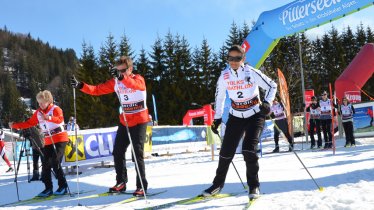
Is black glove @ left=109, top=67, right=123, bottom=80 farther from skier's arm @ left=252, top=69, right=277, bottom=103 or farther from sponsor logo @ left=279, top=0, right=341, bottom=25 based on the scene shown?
sponsor logo @ left=279, top=0, right=341, bottom=25

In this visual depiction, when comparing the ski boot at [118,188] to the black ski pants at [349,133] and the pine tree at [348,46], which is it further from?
the pine tree at [348,46]

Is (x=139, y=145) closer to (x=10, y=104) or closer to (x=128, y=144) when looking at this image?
(x=128, y=144)

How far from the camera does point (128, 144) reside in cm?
572

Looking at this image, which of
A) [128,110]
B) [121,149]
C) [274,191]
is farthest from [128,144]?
[274,191]

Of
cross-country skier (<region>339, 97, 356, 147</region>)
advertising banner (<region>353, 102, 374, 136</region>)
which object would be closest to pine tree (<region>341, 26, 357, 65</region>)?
advertising banner (<region>353, 102, 374, 136</region>)

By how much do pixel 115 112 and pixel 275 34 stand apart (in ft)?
113

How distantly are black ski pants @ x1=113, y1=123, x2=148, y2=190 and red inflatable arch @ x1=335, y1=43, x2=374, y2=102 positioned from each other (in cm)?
2131

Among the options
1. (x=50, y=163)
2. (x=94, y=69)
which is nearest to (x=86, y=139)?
(x=50, y=163)

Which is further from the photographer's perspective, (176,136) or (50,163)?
(176,136)

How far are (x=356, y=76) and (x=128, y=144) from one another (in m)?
22.4

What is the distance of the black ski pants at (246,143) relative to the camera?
4.58m

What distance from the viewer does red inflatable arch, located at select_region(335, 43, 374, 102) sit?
24484 millimetres

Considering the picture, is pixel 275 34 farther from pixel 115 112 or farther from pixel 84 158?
pixel 115 112

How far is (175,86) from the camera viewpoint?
44.6 meters
